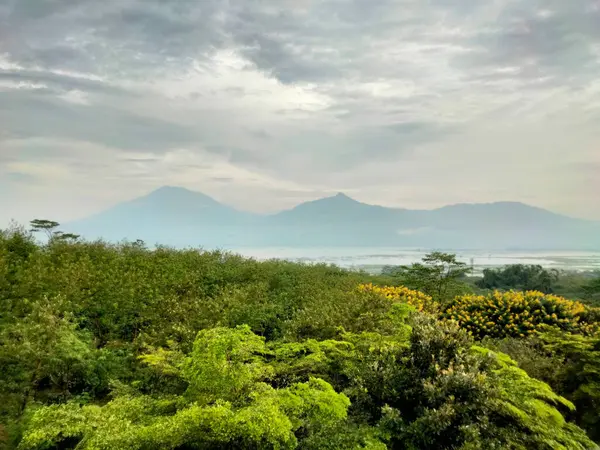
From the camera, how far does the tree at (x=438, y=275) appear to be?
44.1ft

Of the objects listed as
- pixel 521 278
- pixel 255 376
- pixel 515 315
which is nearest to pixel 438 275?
pixel 515 315

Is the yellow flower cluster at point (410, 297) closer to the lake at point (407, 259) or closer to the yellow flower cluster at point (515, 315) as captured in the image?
the yellow flower cluster at point (515, 315)

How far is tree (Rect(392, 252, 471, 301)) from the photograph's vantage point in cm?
1345

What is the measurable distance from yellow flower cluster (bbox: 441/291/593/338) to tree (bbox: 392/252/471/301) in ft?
7.20

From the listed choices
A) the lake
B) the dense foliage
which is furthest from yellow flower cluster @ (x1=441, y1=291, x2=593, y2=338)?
the lake

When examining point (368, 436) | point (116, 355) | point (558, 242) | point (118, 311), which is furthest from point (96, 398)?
point (558, 242)

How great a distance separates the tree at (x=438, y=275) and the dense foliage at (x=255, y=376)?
2732mm

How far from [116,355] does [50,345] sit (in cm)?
181

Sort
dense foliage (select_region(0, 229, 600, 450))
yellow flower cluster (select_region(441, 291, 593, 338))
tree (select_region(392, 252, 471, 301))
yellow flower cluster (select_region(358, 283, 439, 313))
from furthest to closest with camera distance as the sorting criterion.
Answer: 1. tree (select_region(392, 252, 471, 301))
2. yellow flower cluster (select_region(358, 283, 439, 313))
3. yellow flower cluster (select_region(441, 291, 593, 338))
4. dense foliage (select_region(0, 229, 600, 450))

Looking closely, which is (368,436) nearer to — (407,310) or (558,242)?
(407,310)

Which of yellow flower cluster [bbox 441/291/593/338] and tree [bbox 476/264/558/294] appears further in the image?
tree [bbox 476/264/558/294]

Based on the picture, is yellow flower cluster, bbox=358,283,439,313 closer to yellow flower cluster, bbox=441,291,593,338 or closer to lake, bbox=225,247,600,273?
yellow flower cluster, bbox=441,291,593,338

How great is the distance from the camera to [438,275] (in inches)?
542

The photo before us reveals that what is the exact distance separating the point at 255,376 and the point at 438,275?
10074 mm
